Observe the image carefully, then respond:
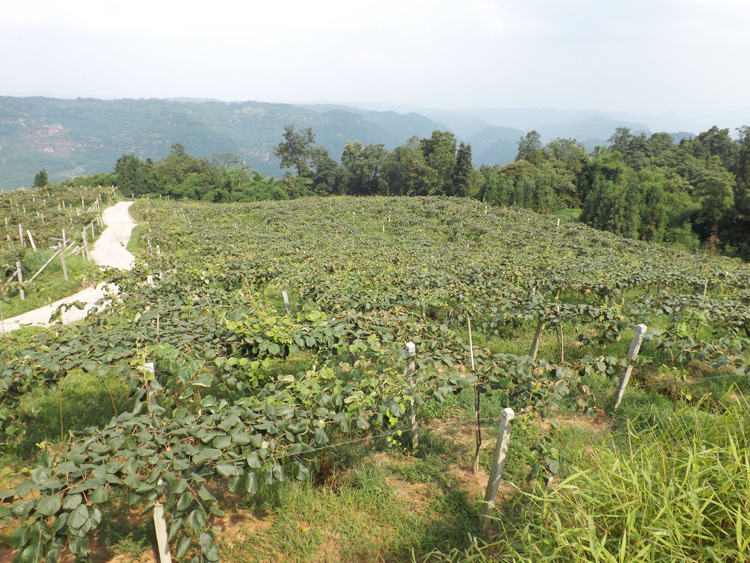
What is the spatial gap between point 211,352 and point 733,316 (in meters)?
7.83

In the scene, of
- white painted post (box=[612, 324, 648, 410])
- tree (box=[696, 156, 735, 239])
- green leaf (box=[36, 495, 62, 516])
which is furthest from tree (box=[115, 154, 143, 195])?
tree (box=[696, 156, 735, 239])

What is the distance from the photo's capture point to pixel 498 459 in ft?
10.5

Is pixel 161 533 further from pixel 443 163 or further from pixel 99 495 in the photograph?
pixel 443 163

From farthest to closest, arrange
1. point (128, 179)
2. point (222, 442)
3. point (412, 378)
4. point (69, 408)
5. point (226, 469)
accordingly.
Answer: point (128, 179) < point (69, 408) < point (412, 378) < point (222, 442) < point (226, 469)

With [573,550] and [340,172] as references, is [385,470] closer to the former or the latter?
[573,550]

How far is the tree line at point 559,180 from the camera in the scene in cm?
3253

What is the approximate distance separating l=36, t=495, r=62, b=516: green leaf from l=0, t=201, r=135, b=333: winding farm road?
243 centimetres

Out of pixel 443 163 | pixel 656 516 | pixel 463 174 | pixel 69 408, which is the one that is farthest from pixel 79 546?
pixel 443 163

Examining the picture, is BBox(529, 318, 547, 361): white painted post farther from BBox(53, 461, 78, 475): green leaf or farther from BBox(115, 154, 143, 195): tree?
BBox(115, 154, 143, 195): tree

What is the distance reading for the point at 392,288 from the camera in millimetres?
7473

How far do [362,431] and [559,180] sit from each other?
51824 millimetres

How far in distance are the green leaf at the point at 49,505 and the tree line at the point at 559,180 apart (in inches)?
1502

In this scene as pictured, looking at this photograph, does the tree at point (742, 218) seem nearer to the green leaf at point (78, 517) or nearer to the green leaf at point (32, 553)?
the green leaf at point (78, 517)

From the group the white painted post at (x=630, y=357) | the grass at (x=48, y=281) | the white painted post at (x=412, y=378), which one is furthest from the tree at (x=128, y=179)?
the white painted post at (x=630, y=357)
